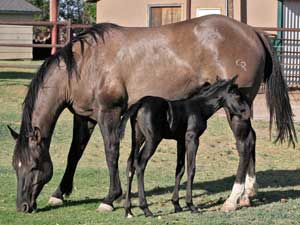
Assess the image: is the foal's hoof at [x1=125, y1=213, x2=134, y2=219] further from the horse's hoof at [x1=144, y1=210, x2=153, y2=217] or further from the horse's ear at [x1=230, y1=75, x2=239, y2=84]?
the horse's ear at [x1=230, y1=75, x2=239, y2=84]

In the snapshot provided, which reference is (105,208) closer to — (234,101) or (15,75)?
(234,101)

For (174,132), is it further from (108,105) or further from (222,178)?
(222,178)

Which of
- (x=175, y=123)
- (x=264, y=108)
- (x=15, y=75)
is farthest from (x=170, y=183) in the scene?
Result: (x=15, y=75)

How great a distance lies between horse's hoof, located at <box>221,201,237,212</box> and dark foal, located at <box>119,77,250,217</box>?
0.38 metres

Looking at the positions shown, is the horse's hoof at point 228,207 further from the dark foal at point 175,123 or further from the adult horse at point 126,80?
the dark foal at point 175,123

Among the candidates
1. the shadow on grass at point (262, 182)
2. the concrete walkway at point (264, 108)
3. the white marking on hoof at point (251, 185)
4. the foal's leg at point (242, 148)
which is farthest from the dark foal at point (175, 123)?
the concrete walkway at point (264, 108)

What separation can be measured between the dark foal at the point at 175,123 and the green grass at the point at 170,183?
15.7 inches

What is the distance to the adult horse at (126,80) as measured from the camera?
27.7 ft

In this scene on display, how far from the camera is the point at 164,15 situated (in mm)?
25438

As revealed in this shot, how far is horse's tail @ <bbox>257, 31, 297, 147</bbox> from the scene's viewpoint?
30.5 feet

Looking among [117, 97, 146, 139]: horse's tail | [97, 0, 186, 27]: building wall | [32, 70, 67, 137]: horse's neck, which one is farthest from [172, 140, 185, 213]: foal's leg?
[97, 0, 186, 27]: building wall

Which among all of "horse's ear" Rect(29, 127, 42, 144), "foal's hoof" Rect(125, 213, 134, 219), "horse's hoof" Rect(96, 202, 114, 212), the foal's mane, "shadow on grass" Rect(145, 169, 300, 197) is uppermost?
the foal's mane

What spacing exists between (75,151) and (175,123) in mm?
1854

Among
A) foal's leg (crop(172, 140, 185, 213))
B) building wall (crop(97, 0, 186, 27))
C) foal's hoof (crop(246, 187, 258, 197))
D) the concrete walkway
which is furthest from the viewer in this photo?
building wall (crop(97, 0, 186, 27))
